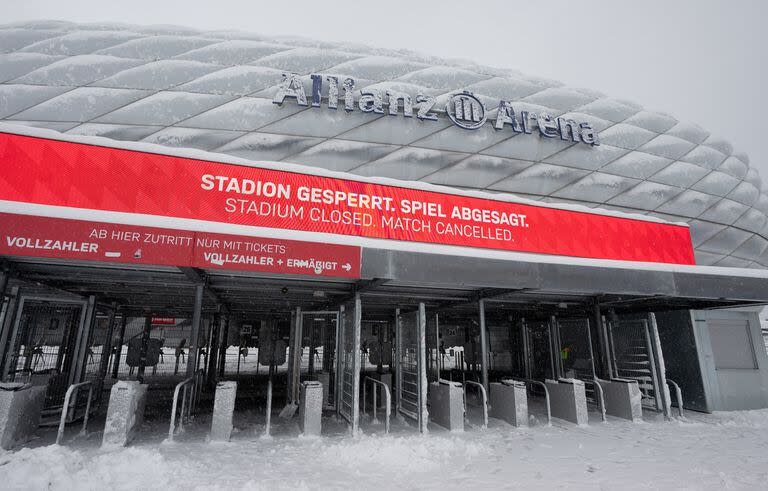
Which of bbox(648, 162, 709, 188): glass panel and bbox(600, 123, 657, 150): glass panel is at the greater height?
bbox(600, 123, 657, 150): glass panel

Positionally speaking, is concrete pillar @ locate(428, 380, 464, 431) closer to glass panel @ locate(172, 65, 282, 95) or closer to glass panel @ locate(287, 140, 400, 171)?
glass panel @ locate(287, 140, 400, 171)

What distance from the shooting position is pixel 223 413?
625cm

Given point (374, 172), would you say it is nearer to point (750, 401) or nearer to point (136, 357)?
point (136, 357)

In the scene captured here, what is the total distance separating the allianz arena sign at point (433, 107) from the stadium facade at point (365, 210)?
9 cm

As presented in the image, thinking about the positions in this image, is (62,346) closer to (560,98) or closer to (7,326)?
(7,326)

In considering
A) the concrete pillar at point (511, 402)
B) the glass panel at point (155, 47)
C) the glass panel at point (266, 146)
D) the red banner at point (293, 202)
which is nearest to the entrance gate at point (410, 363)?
the concrete pillar at point (511, 402)

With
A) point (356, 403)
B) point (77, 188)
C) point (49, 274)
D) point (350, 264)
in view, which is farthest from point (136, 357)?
point (350, 264)

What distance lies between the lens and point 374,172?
13.6 metres

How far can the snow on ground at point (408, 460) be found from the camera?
14.6ft

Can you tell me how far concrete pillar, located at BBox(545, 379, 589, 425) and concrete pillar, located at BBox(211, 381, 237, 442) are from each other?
641cm

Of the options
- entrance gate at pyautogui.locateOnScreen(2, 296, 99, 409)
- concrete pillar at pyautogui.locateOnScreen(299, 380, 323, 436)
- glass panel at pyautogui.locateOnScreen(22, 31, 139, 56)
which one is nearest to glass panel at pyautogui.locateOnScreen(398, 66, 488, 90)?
glass panel at pyautogui.locateOnScreen(22, 31, 139, 56)

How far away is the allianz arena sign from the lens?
532 inches

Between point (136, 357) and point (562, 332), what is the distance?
46.6 ft

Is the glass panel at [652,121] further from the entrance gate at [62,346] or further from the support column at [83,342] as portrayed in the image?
the entrance gate at [62,346]
